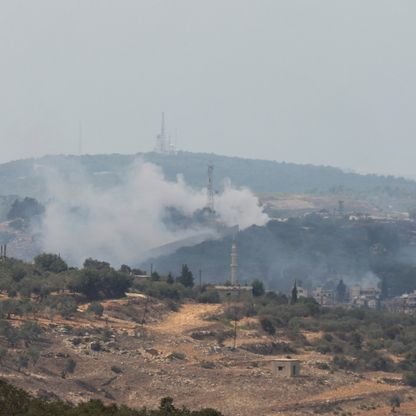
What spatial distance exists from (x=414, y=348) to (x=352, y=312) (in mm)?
26064

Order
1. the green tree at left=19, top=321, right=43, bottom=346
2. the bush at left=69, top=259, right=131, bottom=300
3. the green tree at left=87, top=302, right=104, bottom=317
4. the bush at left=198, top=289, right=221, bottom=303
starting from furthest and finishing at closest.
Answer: the bush at left=198, top=289, right=221, bottom=303, the bush at left=69, top=259, right=131, bottom=300, the green tree at left=87, top=302, right=104, bottom=317, the green tree at left=19, top=321, right=43, bottom=346

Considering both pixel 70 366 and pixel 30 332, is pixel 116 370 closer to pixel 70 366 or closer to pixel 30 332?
pixel 70 366

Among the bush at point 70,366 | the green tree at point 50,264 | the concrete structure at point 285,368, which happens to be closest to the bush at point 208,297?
the green tree at point 50,264

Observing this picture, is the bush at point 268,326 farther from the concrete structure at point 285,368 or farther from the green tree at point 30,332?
the green tree at point 30,332

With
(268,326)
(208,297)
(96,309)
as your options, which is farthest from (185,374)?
(208,297)

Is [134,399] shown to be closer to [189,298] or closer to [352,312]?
[189,298]

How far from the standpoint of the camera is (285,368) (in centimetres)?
12575

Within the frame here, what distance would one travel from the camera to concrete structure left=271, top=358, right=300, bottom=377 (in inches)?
4929

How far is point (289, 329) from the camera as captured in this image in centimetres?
14600

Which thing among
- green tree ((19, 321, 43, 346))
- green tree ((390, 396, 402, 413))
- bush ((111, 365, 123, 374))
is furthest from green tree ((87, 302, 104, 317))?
green tree ((390, 396, 402, 413))

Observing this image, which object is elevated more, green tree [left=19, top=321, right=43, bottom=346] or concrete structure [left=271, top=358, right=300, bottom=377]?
green tree [left=19, top=321, right=43, bottom=346]

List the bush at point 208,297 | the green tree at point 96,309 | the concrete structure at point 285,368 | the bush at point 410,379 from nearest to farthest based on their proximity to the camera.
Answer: the concrete structure at point 285,368
the bush at point 410,379
the green tree at point 96,309
the bush at point 208,297

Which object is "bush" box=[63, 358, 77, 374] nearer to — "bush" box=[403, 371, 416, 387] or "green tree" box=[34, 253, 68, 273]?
"bush" box=[403, 371, 416, 387]

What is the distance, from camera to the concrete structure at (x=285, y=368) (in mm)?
125188
